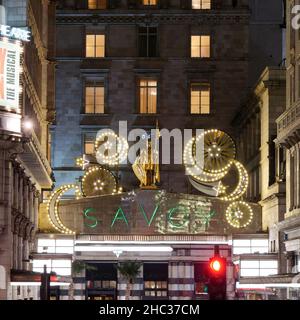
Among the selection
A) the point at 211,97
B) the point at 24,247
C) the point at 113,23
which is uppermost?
the point at 113,23

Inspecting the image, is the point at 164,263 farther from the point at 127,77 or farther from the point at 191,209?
the point at 127,77

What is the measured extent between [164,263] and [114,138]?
470 inches

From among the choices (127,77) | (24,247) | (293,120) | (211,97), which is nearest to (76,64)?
(127,77)

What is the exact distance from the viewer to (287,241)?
60938 millimetres

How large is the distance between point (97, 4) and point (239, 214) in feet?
90.2

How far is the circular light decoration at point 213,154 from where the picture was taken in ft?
247

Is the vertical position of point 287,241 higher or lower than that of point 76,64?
lower

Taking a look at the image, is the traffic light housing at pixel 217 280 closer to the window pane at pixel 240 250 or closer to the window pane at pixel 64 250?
the window pane at pixel 240 250

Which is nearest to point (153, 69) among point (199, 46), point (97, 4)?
point (199, 46)

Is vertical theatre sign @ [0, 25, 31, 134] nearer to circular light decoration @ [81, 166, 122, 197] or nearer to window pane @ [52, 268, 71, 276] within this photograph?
window pane @ [52, 268, 71, 276]

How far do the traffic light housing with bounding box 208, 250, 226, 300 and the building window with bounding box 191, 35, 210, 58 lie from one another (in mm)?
68345

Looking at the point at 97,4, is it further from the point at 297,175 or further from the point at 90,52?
the point at 297,175

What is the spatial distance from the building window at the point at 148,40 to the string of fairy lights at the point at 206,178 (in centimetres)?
1133

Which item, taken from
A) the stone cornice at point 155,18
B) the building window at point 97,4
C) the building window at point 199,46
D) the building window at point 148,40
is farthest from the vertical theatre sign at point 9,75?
the building window at point 199,46
